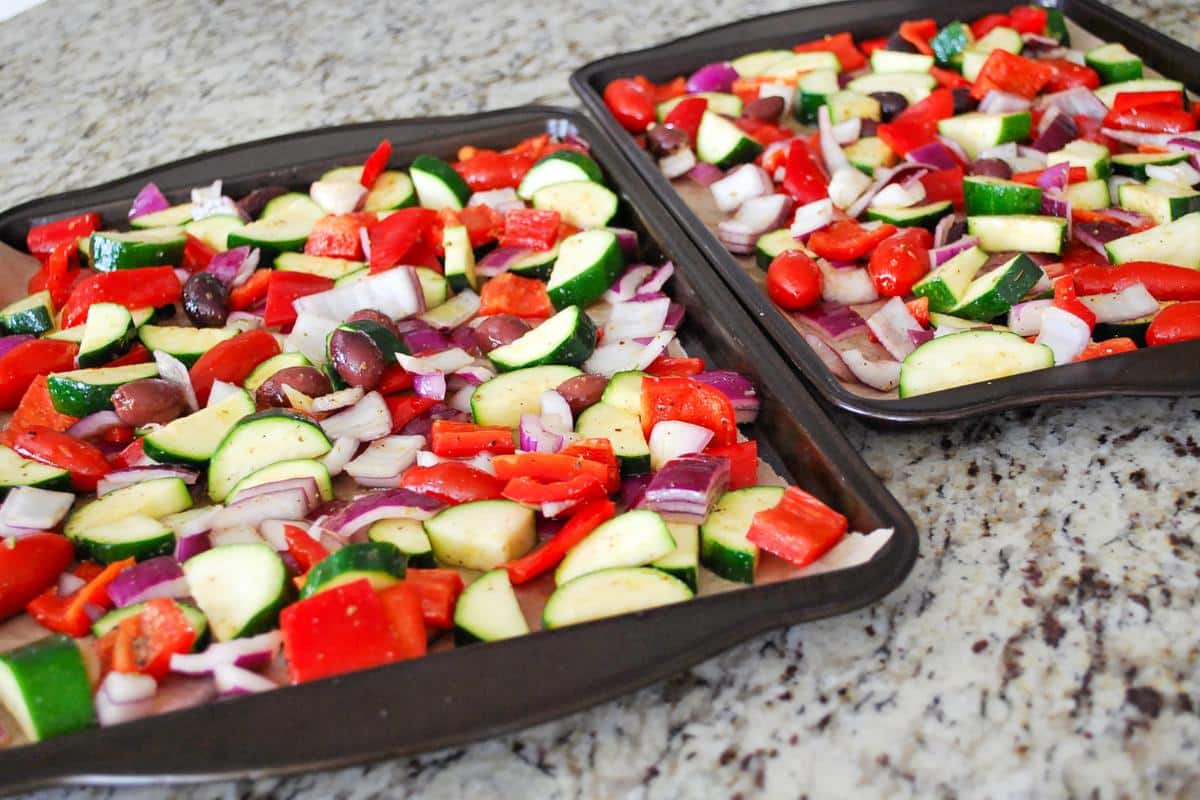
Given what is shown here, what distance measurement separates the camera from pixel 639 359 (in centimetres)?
195

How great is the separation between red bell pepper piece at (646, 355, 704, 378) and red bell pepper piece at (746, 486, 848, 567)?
44 centimetres

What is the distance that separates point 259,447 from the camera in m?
1.75

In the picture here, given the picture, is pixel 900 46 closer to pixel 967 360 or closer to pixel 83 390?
pixel 967 360

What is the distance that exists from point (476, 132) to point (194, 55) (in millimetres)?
1189

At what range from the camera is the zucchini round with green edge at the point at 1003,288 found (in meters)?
1.94

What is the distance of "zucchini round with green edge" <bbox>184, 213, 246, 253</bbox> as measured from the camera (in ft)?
7.67

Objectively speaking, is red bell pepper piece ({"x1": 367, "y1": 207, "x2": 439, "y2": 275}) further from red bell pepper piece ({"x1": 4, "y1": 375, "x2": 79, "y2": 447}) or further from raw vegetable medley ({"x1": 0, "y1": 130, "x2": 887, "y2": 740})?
red bell pepper piece ({"x1": 4, "y1": 375, "x2": 79, "y2": 447})

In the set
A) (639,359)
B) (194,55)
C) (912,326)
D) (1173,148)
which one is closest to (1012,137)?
(1173,148)

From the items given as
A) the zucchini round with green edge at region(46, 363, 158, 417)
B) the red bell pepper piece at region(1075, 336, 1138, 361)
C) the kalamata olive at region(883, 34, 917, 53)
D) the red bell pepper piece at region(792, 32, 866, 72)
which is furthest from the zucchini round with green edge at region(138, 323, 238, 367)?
the kalamata olive at region(883, 34, 917, 53)

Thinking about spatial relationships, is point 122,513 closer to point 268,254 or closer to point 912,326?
point 268,254

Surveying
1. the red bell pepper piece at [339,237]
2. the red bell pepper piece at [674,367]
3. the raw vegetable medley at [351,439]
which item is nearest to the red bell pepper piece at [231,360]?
the raw vegetable medley at [351,439]

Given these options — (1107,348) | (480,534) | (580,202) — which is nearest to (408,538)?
(480,534)

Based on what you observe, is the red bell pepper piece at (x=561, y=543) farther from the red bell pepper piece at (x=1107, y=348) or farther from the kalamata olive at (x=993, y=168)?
the kalamata olive at (x=993, y=168)

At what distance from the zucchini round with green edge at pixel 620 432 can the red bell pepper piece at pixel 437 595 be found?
348 mm
